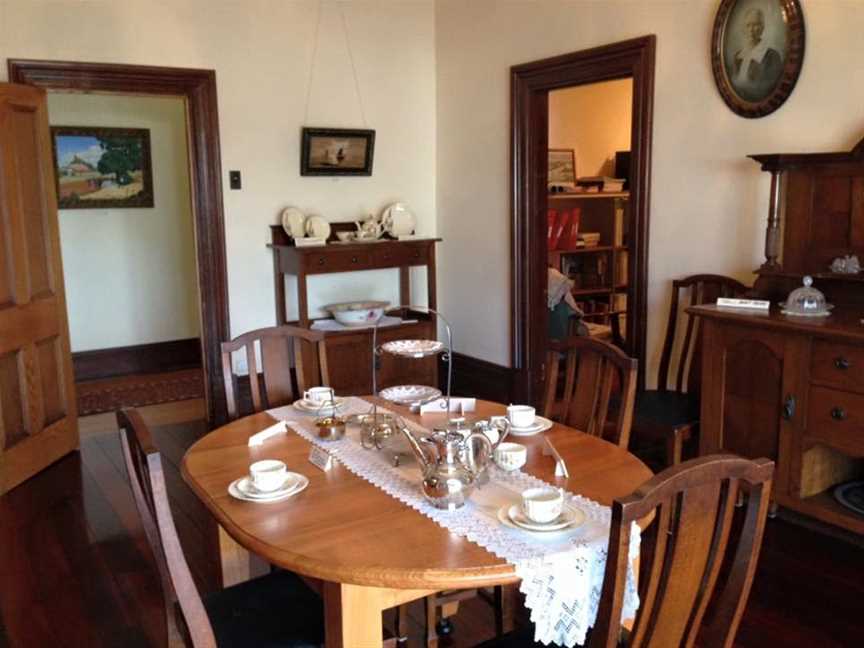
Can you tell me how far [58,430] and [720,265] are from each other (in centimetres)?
342

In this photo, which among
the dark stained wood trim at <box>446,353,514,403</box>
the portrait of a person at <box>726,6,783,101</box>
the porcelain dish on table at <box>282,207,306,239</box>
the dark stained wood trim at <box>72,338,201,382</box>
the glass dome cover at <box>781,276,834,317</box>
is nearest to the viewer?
the glass dome cover at <box>781,276,834,317</box>

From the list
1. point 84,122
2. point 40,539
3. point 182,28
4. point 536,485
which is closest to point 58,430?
point 40,539

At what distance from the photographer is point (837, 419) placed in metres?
2.78

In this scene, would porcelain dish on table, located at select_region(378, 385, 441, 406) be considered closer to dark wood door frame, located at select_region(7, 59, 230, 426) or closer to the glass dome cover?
the glass dome cover

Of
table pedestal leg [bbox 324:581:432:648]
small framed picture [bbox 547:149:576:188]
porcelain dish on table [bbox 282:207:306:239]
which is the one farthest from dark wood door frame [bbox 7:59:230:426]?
table pedestal leg [bbox 324:581:432:648]

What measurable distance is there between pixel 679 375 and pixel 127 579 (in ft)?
8.03

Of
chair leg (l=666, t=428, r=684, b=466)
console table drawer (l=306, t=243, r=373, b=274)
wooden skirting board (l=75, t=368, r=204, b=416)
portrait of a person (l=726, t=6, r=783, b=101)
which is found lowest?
wooden skirting board (l=75, t=368, r=204, b=416)

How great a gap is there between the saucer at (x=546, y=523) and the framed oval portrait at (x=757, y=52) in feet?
7.87

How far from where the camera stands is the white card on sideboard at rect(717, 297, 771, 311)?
10.1 ft

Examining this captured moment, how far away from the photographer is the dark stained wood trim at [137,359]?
5918mm

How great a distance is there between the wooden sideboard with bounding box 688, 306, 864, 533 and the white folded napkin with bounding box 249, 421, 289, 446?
5.80 ft

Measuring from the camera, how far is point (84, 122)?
5.72 metres

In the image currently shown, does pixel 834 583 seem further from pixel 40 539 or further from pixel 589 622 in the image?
pixel 40 539

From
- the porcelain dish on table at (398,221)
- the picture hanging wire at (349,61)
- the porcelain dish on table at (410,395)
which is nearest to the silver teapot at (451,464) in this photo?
the porcelain dish on table at (410,395)
